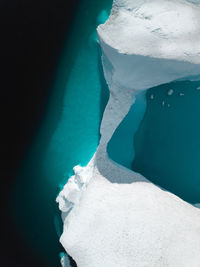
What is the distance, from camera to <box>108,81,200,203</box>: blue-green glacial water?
1.88m

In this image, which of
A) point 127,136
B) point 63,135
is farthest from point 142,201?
point 63,135

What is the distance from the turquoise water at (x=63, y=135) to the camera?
6.61 ft

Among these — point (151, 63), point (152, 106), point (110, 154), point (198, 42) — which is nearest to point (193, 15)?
point (198, 42)

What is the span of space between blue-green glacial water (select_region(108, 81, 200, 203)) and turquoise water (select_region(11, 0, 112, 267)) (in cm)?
29

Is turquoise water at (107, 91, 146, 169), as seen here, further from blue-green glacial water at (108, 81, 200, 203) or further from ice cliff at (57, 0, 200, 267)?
ice cliff at (57, 0, 200, 267)

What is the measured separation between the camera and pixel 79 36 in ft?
6.77

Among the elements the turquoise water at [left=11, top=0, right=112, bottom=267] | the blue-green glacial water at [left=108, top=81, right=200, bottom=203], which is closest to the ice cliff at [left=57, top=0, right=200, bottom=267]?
the blue-green glacial water at [left=108, top=81, right=200, bottom=203]

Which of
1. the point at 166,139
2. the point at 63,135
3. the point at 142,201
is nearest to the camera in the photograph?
the point at 142,201

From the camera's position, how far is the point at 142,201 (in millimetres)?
1582

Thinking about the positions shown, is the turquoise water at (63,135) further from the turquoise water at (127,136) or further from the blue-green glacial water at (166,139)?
the blue-green glacial water at (166,139)

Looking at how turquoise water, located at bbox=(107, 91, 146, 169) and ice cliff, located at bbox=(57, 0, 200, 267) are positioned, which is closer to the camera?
ice cliff, located at bbox=(57, 0, 200, 267)

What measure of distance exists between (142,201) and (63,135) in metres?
0.91

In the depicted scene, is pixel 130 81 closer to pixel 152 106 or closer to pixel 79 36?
pixel 152 106

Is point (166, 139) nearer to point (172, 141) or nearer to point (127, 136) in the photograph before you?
point (172, 141)
